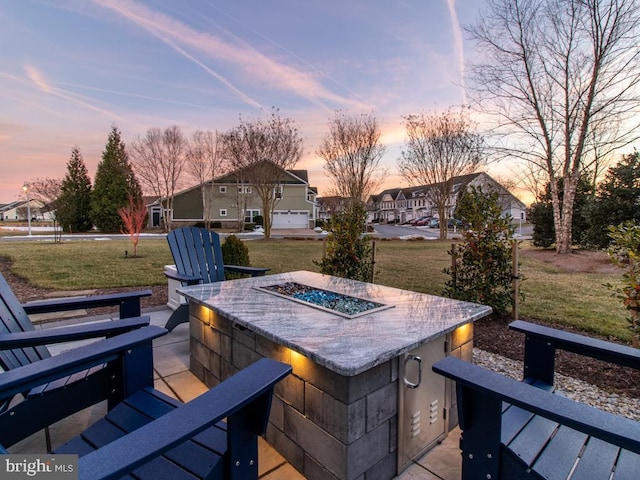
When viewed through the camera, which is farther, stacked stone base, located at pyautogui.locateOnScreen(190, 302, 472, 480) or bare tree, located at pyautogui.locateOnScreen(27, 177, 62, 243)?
bare tree, located at pyautogui.locateOnScreen(27, 177, 62, 243)

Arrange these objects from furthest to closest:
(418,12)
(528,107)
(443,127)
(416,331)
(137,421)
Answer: (443,127), (528,107), (418,12), (416,331), (137,421)

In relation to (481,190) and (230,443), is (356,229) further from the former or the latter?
(230,443)

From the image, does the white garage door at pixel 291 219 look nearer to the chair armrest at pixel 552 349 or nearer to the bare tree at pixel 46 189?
the bare tree at pixel 46 189

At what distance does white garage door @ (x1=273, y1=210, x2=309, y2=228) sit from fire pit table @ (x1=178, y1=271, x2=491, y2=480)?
85.1ft

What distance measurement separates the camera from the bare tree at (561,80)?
8.23 meters

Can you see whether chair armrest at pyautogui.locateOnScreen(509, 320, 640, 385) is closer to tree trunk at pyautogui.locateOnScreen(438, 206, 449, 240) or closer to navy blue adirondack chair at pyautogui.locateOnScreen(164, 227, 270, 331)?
navy blue adirondack chair at pyautogui.locateOnScreen(164, 227, 270, 331)

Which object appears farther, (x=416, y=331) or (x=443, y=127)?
(x=443, y=127)

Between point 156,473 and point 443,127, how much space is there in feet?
58.9

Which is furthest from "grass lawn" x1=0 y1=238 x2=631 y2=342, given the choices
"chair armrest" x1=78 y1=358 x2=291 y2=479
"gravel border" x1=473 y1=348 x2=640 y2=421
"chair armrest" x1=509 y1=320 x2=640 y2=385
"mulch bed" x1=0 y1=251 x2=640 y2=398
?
"chair armrest" x1=78 y1=358 x2=291 y2=479

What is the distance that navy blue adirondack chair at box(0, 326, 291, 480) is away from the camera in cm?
75

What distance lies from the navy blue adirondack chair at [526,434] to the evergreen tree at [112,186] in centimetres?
Answer: 2650

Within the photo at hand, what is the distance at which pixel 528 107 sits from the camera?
9.98m

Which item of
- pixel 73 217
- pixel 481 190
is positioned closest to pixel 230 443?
pixel 481 190
